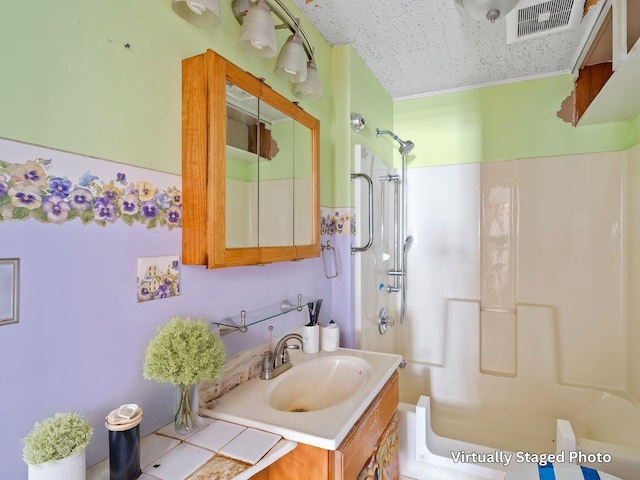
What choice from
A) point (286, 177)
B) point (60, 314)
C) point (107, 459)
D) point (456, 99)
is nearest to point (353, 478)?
point (107, 459)

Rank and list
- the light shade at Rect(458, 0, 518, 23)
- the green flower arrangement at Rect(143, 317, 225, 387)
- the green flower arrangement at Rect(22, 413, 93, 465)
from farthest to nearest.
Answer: the light shade at Rect(458, 0, 518, 23), the green flower arrangement at Rect(143, 317, 225, 387), the green flower arrangement at Rect(22, 413, 93, 465)

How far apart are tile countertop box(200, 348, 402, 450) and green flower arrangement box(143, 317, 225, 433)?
14 cm

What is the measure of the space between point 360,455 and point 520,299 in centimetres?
177

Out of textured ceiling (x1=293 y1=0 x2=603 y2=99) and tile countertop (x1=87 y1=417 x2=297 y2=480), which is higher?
textured ceiling (x1=293 y1=0 x2=603 y2=99)

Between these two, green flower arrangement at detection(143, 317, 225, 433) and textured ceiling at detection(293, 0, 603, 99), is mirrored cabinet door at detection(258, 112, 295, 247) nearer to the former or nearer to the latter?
green flower arrangement at detection(143, 317, 225, 433)

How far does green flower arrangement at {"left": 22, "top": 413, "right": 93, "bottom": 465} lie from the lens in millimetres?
558

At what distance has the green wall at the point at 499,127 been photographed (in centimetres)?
212

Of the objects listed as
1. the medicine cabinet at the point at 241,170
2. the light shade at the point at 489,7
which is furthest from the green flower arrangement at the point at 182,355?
the light shade at the point at 489,7

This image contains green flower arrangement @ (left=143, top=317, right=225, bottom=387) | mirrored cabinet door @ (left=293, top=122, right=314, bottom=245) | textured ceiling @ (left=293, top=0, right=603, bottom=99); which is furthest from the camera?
textured ceiling @ (left=293, top=0, right=603, bottom=99)

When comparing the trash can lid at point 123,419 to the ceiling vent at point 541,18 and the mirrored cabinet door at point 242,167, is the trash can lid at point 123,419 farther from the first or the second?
the ceiling vent at point 541,18

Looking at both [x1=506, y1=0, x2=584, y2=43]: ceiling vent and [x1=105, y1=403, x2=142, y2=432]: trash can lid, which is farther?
[x1=506, y1=0, x2=584, y2=43]: ceiling vent

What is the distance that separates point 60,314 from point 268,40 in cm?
98

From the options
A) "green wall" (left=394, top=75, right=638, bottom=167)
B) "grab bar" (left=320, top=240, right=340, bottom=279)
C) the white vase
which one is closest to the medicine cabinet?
"grab bar" (left=320, top=240, right=340, bottom=279)

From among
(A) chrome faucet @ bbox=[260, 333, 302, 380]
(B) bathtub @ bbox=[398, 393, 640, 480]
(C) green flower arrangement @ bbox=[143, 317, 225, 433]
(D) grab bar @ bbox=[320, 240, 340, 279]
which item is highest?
(D) grab bar @ bbox=[320, 240, 340, 279]
